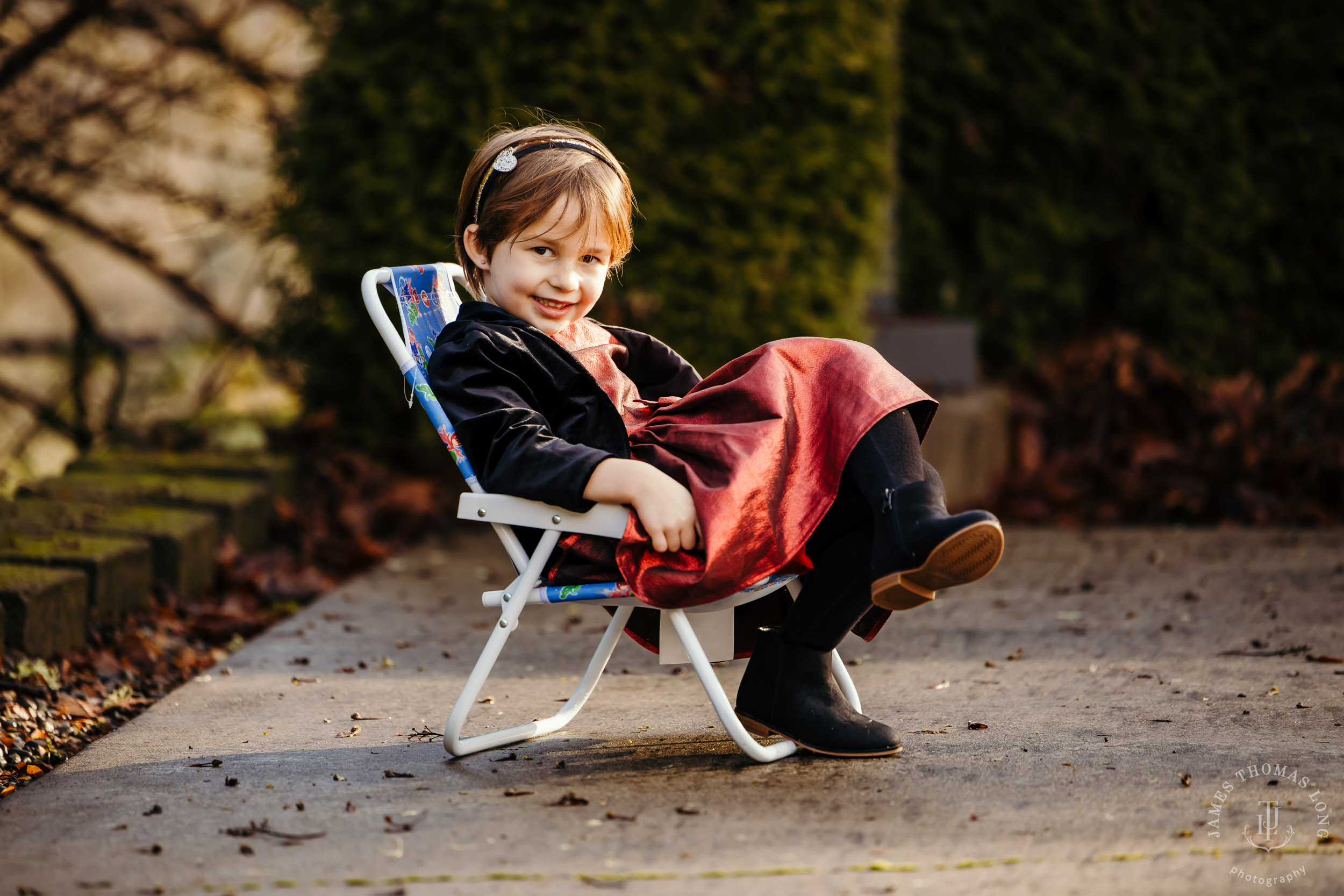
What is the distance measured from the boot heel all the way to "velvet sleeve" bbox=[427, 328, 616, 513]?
0.54m

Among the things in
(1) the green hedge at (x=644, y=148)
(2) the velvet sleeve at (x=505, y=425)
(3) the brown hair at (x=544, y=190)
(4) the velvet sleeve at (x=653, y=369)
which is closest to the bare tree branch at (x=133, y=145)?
(1) the green hedge at (x=644, y=148)

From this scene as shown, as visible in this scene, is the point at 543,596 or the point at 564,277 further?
the point at 564,277

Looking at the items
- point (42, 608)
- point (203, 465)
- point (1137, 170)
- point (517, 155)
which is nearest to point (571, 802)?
point (517, 155)

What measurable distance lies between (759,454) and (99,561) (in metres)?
2.06

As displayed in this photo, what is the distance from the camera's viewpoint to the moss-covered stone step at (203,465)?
4.70m

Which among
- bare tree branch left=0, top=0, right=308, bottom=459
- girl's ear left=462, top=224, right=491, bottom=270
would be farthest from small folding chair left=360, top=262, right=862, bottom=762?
bare tree branch left=0, top=0, right=308, bottom=459

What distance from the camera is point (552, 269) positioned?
2.49m

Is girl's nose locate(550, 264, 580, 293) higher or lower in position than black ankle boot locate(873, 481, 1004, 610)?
higher

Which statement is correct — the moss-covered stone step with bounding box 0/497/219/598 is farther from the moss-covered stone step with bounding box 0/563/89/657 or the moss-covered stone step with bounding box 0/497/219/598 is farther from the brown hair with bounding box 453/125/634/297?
the brown hair with bounding box 453/125/634/297

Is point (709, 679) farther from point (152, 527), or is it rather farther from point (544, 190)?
point (152, 527)

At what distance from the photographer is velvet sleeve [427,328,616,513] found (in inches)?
87.4

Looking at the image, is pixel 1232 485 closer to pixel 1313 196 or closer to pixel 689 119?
pixel 1313 196

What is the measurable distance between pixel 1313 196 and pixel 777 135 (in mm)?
3014

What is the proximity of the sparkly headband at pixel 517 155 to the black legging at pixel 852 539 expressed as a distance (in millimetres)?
801
